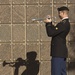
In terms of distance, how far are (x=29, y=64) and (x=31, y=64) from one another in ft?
0.13

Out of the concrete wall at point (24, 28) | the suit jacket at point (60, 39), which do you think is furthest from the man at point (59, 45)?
the concrete wall at point (24, 28)

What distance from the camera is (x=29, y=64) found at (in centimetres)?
718

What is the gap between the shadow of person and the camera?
23.5ft

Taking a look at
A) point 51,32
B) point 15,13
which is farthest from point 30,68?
point 51,32

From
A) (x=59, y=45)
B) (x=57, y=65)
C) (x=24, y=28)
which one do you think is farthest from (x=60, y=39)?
(x=24, y=28)

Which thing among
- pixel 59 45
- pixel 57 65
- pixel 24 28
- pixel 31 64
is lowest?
pixel 31 64

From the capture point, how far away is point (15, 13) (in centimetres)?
707

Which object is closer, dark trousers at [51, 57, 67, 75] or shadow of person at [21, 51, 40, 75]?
dark trousers at [51, 57, 67, 75]

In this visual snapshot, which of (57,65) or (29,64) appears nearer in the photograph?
(57,65)

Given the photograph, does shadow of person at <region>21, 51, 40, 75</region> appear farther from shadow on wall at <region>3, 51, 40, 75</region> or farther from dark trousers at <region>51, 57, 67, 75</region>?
dark trousers at <region>51, 57, 67, 75</region>

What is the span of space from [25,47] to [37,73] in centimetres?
Result: 57

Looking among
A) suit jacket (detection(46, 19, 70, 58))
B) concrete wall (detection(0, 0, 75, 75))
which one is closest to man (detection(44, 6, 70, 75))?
suit jacket (detection(46, 19, 70, 58))

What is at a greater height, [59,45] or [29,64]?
[59,45]

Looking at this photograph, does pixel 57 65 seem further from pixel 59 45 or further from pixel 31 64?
pixel 31 64
